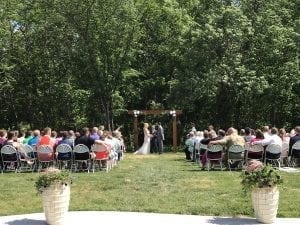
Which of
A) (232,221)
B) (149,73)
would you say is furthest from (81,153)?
(149,73)

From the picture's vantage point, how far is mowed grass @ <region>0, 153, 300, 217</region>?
10.5 m

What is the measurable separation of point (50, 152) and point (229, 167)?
5.53 metres

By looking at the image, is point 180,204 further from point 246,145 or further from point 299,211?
point 246,145

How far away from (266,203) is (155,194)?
3371 mm

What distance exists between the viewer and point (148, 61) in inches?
1501

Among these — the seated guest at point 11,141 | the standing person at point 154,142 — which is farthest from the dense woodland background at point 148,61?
the seated guest at point 11,141

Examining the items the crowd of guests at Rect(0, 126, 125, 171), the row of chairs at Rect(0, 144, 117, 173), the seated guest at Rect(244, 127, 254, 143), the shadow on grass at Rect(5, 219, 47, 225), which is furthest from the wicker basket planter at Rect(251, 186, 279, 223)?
the seated guest at Rect(244, 127, 254, 143)

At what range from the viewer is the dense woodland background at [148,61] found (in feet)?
105

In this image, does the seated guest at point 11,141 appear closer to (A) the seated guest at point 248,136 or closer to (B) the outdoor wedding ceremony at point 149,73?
(B) the outdoor wedding ceremony at point 149,73

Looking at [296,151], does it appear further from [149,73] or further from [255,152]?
[149,73]

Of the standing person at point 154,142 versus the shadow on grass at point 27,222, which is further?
the standing person at point 154,142

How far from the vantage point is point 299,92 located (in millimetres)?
34094

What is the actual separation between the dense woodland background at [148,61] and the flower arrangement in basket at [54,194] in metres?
22.4

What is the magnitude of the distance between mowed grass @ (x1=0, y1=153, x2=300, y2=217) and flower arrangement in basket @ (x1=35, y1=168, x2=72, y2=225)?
145 centimetres
